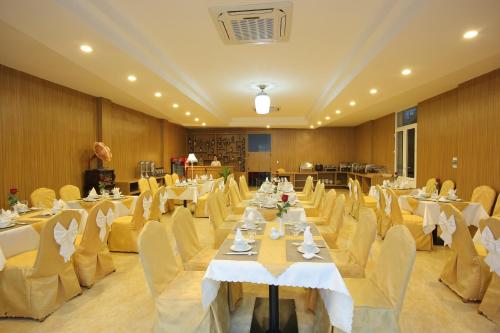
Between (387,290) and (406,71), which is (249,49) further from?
(387,290)

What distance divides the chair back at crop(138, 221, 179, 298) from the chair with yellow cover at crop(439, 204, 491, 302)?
2748 millimetres

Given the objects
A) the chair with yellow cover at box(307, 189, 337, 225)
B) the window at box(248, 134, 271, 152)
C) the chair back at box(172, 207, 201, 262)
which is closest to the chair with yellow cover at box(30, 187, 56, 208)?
the chair back at box(172, 207, 201, 262)

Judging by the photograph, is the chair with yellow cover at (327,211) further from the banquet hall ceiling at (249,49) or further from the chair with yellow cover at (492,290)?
the banquet hall ceiling at (249,49)

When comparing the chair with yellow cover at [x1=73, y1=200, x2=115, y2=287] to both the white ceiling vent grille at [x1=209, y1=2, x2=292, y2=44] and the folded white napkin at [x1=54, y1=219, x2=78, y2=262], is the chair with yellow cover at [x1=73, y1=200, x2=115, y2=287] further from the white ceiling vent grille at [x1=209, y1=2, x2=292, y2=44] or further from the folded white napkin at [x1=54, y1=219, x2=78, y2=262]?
the white ceiling vent grille at [x1=209, y1=2, x2=292, y2=44]

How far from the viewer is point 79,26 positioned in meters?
2.89

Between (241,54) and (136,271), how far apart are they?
131 inches

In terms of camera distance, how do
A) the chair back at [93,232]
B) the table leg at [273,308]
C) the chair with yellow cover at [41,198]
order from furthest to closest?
the chair with yellow cover at [41,198] < the chair back at [93,232] < the table leg at [273,308]

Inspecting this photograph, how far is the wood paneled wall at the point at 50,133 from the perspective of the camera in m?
4.47

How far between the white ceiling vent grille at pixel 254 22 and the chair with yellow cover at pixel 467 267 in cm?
262

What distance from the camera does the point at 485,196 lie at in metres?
4.67

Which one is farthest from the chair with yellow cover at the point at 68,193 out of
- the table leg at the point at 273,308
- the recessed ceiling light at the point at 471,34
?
the recessed ceiling light at the point at 471,34

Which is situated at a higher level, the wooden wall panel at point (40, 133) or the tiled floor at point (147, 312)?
the wooden wall panel at point (40, 133)

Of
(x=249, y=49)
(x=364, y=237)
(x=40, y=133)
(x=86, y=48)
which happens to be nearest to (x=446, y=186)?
(x=364, y=237)

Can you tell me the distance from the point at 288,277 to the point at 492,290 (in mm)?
2057
